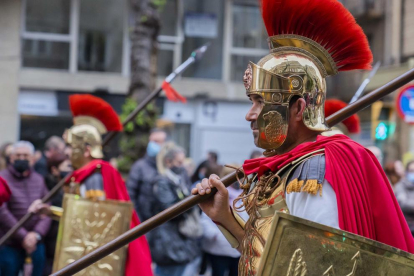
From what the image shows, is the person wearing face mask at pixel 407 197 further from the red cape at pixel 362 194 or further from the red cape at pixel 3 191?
the red cape at pixel 362 194

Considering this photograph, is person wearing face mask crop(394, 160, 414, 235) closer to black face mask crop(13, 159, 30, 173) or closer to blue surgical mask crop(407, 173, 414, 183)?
blue surgical mask crop(407, 173, 414, 183)

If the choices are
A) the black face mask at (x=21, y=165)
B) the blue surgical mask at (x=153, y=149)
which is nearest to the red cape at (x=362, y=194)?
the black face mask at (x=21, y=165)

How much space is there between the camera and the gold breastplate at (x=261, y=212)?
104 inches

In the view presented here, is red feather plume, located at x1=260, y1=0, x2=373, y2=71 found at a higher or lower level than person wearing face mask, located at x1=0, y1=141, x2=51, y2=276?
higher

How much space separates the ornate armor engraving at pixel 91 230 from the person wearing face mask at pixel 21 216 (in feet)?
3.98

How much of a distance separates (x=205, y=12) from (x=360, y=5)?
15.5ft

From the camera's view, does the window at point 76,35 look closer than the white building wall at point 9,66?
No

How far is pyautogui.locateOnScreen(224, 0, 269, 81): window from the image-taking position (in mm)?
18938

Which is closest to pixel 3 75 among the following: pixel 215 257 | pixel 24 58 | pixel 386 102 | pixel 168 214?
pixel 24 58

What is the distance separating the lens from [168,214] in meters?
3.34

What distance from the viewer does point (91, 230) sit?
18.7 ft

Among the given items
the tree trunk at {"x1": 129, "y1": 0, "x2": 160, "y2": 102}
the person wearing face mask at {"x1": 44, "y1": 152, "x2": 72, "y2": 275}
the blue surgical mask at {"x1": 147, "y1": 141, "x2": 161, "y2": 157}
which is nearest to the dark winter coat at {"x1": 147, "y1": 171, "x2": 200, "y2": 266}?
the blue surgical mask at {"x1": 147, "y1": 141, "x2": 161, "y2": 157}

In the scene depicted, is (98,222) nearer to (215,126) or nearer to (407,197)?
(407,197)

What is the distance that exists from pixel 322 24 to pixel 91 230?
3295mm
